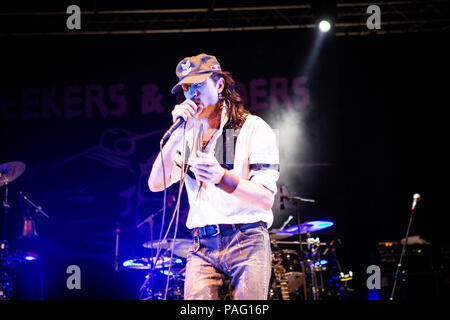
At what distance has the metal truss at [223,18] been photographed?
26.9 feet

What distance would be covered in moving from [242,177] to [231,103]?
0.47 meters

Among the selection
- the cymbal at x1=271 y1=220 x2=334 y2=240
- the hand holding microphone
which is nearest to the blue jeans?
the hand holding microphone

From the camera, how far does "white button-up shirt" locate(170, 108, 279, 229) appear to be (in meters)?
2.35

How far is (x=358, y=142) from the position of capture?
8742 mm

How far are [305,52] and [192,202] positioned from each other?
6.85 meters

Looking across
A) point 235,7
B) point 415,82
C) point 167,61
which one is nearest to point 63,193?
point 167,61

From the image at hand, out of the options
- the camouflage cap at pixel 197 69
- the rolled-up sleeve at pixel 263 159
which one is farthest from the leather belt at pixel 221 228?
the camouflage cap at pixel 197 69

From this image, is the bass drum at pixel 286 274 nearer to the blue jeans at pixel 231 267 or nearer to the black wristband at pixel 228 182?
the blue jeans at pixel 231 267

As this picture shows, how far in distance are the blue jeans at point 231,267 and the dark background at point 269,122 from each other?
5817 mm

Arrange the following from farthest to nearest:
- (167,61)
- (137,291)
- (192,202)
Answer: (167,61) → (137,291) → (192,202)

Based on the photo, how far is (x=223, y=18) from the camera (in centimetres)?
856

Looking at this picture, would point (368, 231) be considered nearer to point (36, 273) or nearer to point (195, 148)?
point (36, 273)

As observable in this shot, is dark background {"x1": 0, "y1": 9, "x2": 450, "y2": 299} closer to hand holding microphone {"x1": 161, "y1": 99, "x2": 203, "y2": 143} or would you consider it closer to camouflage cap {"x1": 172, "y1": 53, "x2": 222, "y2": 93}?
camouflage cap {"x1": 172, "y1": 53, "x2": 222, "y2": 93}

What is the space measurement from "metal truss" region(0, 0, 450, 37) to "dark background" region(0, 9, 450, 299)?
0.23 m
